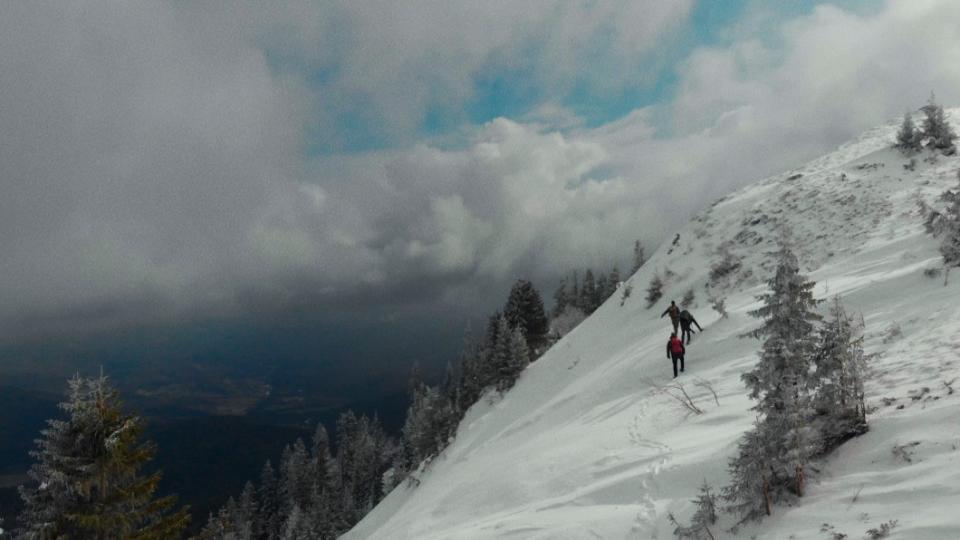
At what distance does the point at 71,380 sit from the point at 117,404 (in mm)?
1245

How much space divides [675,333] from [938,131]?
25114mm

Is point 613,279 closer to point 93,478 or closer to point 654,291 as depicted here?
point 654,291

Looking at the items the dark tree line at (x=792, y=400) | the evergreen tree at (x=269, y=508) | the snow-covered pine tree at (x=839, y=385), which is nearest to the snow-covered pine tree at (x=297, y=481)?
the evergreen tree at (x=269, y=508)

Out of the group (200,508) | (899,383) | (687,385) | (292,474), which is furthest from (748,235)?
(200,508)

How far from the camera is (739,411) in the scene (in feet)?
35.4

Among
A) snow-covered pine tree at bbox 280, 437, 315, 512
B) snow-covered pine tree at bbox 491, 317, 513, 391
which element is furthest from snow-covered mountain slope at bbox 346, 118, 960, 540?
snow-covered pine tree at bbox 280, 437, 315, 512

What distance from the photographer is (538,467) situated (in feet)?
40.8

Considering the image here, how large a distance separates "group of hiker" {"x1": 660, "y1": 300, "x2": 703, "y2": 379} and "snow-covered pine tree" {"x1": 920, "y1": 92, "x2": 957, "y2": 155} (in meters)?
21.5

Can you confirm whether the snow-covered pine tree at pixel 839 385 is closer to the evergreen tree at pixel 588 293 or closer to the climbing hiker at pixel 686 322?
the climbing hiker at pixel 686 322

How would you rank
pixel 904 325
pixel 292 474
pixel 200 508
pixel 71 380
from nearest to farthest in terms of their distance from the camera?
1. pixel 904 325
2. pixel 71 380
3. pixel 292 474
4. pixel 200 508

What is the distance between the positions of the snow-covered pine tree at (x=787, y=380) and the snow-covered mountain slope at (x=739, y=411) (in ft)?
1.47

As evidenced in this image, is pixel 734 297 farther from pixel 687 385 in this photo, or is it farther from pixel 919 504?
pixel 919 504

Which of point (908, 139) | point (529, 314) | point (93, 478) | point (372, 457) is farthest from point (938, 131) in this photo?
point (372, 457)

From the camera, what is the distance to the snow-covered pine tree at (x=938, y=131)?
27953 mm
